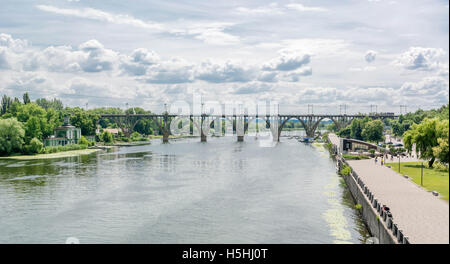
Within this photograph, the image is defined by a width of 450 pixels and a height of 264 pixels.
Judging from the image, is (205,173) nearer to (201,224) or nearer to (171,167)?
(171,167)

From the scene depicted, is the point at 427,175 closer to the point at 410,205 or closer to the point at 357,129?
the point at 410,205

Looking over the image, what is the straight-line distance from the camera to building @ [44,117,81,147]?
109425 millimetres

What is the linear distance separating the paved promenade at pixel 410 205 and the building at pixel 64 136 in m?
A: 89.3

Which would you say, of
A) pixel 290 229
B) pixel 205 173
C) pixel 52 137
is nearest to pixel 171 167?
pixel 205 173

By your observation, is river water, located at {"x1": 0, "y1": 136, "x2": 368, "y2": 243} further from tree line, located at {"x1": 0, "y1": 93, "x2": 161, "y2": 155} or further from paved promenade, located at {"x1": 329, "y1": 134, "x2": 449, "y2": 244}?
tree line, located at {"x1": 0, "y1": 93, "x2": 161, "y2": 155}

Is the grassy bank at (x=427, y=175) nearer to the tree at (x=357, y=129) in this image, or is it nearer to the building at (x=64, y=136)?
the tree at (x=357, y=129)

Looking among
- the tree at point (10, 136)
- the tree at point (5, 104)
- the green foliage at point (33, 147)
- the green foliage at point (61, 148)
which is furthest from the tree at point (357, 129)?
the tree at point (5, 104)

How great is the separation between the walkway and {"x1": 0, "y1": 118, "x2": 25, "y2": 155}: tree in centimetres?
7778

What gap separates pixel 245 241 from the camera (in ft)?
87.4

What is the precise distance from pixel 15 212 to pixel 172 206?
1329cm

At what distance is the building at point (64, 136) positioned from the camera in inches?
4308

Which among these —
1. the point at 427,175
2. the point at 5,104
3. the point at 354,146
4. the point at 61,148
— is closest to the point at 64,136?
the point at 61,148

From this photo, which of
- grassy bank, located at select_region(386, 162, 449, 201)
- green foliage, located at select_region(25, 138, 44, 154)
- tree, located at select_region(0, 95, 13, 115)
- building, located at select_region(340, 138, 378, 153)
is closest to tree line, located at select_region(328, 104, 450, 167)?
grassy bank, located at select_region(386, 162, 449, 201)
